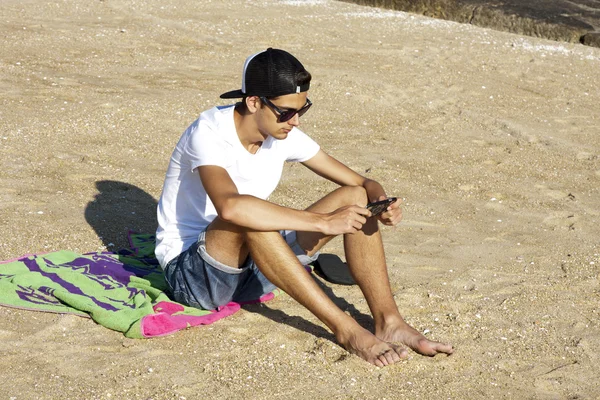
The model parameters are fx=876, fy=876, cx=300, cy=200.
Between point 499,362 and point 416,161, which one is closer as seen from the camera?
point 499,362

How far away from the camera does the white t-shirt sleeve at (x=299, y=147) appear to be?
442 centimetres

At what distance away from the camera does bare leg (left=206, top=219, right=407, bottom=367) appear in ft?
12.6

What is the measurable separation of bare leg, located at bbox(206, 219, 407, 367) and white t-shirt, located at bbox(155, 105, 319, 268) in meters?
0.34

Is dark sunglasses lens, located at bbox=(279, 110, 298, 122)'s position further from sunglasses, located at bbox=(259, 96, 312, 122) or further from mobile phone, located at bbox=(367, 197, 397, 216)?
mobile phone, located at bbox=(367, 197, 397, 216)

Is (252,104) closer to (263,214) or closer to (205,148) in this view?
(205,148)

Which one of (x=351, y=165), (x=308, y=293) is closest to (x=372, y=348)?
(x=308, y=293)

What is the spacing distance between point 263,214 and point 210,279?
0.53 m

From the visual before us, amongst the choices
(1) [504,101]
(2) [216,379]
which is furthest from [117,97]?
(2) [216,379]

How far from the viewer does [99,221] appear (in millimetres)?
5535

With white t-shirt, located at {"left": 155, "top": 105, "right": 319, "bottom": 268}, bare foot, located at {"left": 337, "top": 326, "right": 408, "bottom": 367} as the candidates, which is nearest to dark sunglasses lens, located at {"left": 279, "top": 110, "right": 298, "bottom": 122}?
white t-shirt, located at {"left": 155, "top": 105, "right": 319, "bottom": 268}

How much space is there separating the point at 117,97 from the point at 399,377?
15.6 feet

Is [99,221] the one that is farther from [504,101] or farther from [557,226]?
[504,101]

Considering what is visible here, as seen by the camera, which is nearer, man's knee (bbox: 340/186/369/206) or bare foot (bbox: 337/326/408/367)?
bare foot (bbox: 337/326/408/367)

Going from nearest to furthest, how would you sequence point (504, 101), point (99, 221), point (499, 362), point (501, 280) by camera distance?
point (499, 362) → point (501, 280) → point (99, 221) → point (504, 101)
